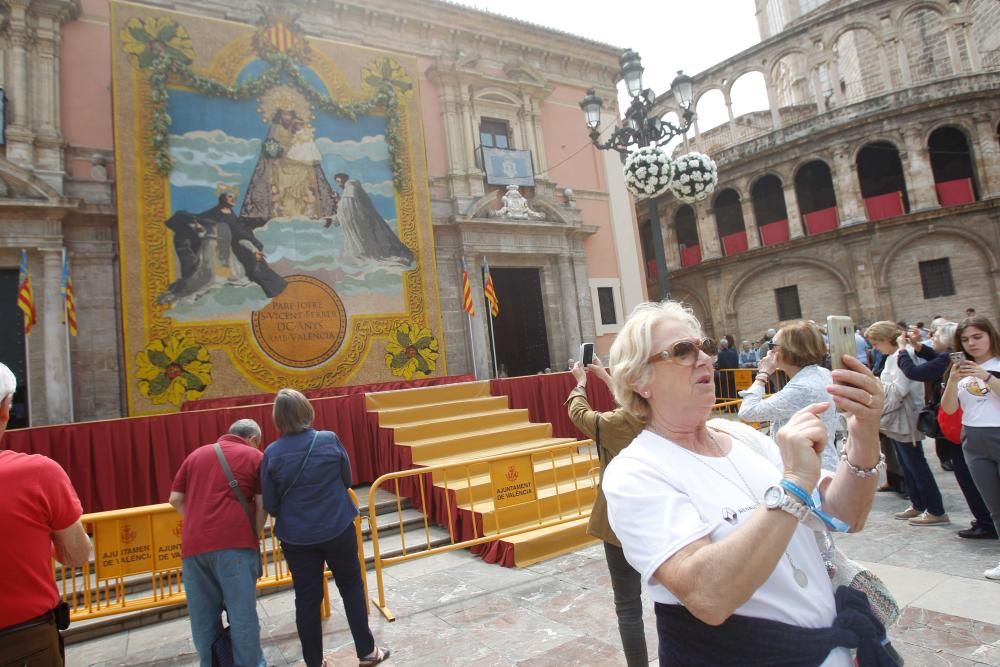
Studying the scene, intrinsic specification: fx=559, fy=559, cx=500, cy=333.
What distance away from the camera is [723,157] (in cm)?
2570

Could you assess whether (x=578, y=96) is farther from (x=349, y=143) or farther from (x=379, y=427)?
(x=379, y=427)

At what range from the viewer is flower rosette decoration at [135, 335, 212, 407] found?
412 inches

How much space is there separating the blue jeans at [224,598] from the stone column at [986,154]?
27388 millimetres

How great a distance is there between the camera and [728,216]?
27062 mm

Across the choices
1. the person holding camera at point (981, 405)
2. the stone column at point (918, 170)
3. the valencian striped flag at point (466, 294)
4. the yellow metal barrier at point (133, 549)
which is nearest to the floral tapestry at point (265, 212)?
the valencian striped flag at point (466, 294)

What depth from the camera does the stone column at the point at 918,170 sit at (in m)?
21.6

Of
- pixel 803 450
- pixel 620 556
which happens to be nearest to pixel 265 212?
pixel 620 556

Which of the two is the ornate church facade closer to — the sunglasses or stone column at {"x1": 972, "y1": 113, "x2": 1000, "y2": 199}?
the sunglasses

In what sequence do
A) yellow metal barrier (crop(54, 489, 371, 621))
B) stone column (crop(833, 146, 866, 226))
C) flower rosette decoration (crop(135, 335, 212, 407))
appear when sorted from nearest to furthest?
yellow metal barrier (crop(54, 489, 371, 621))
flower rosette decoration (crop(135, 335, 212, 407))
stone column (crop(833, 146, 866, 226))

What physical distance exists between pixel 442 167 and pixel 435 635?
12600 millimetres

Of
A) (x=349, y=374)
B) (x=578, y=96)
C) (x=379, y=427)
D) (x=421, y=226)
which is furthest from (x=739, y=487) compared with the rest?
(x=578, y=96)

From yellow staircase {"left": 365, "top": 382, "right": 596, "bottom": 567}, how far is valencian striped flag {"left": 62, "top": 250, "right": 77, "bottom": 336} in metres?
5.84

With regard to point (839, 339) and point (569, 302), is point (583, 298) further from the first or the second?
point (839, 339)

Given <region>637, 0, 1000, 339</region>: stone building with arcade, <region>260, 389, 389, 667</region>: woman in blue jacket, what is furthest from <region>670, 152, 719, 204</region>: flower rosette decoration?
<region>637, 0, 1000, 339</region>: stone building with arcade
